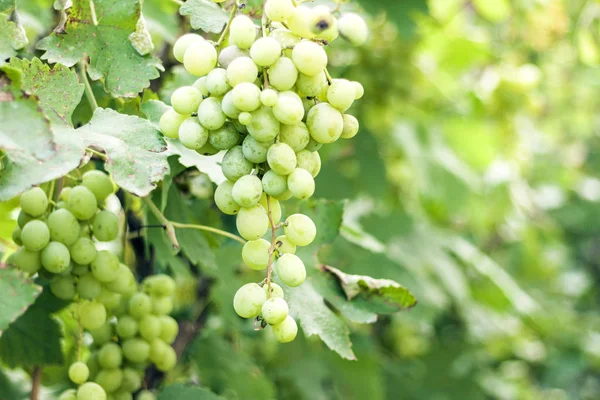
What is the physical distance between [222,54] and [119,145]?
0.11m

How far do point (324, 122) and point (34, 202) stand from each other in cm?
28

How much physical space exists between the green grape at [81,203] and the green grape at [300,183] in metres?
0.22

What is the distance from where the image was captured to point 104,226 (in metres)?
0.61

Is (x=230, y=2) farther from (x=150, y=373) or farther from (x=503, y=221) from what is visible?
(x=503, y=221)

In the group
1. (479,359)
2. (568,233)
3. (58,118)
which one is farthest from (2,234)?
(568,233)

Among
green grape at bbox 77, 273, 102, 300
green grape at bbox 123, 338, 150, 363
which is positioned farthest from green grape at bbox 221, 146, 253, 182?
green grape at bbox 123, 338, 150, 363

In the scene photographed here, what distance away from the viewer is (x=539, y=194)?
2631mm

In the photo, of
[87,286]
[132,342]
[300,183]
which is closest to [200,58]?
[300,183]

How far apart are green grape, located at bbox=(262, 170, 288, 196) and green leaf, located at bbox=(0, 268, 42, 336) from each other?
0.19 metres

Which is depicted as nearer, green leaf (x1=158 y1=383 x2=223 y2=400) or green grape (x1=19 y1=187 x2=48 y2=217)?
green grape (x1=19 y1=187 x2=48 y2=217)

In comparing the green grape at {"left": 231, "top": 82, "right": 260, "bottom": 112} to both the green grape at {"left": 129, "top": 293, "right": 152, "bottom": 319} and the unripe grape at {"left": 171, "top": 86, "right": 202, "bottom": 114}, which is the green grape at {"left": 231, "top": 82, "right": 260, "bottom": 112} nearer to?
the unripe grape at {"left": 171, "top": 86, "right": 202, "bottom": 114}

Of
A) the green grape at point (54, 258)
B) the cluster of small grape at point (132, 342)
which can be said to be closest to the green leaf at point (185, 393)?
the cluster of small grape at point (132, 342)

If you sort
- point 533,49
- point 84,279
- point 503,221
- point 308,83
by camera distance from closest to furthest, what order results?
point 308,83
point 84,279
point 533,49
point 503,221

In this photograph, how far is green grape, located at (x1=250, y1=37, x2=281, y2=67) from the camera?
1.55 ft
